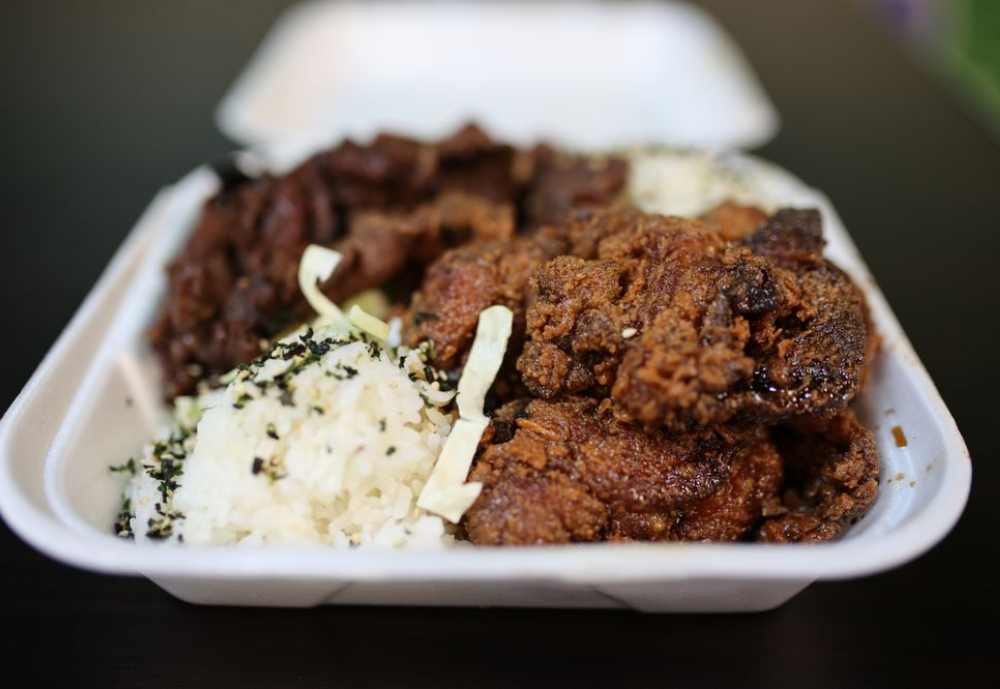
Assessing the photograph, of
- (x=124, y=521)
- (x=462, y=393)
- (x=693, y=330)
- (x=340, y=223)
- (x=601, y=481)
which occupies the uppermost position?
(x=693, y=330)

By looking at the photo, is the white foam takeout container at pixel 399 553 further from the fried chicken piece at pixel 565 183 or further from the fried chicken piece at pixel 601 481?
the fried chicken piece at pixel 565 183

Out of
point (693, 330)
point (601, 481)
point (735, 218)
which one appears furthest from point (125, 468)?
point (735, 218)

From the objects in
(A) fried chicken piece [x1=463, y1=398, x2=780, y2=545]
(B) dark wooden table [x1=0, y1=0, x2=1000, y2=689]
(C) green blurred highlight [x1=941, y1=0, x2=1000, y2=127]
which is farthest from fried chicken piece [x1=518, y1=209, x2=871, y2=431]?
(C) green blurred highlight [x1=941, y1=0, x2=1000, y2=127]

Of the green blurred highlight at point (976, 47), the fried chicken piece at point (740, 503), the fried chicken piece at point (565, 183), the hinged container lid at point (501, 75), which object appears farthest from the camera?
the green blurred highlight at point (976, 47)

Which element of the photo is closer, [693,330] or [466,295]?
[693,330]

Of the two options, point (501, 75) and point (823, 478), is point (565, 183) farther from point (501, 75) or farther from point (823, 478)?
point (501, 75)

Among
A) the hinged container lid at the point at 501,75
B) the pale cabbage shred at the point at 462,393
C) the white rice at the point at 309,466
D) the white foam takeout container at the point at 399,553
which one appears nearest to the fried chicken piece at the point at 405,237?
the pale cabbage shred at the point at 462,393

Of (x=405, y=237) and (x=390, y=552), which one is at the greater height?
(x=405, y=237)

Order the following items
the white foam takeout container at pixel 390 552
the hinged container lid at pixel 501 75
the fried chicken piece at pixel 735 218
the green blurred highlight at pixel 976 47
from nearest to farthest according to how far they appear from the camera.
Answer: the white foam takeout container at pixel 390 552 → the fried chicken piece at pixel 735 218 → the hinged container lid at pixel 501 75 → the green blurred highlight at pixel 976 47
